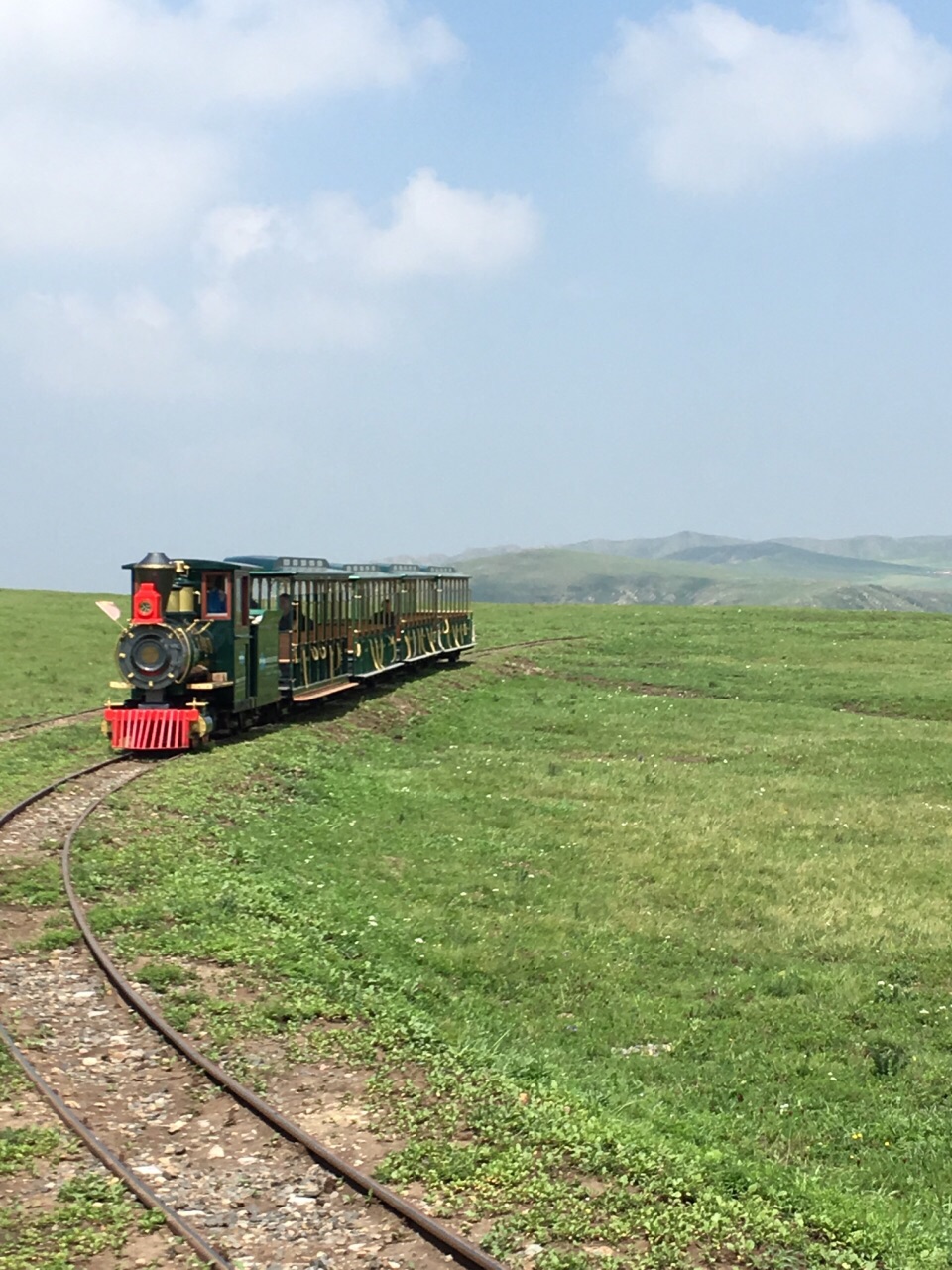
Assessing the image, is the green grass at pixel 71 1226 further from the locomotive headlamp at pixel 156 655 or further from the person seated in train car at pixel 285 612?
the person seated in train car at pixel 285 612

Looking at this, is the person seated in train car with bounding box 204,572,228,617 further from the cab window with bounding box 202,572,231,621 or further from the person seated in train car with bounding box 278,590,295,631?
the person seated in train car with bounding box 278,590,295,631

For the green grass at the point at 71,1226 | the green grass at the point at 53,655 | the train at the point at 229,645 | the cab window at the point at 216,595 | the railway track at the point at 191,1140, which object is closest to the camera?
the green grass at the point at 71,1226

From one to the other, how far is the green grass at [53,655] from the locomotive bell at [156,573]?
8.21 meters

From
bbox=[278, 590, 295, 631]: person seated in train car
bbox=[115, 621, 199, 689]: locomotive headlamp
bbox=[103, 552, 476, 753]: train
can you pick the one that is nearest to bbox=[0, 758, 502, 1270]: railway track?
bbox=[115, 621, 199, 689]: locomotive headlamp

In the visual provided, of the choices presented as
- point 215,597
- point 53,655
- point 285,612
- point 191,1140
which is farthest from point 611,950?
point 53,655

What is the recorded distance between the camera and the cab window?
2909 cm

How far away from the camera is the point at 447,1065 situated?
12219mm

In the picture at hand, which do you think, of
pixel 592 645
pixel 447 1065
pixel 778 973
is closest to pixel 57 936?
pixel 447 1065

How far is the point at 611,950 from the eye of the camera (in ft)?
57.8

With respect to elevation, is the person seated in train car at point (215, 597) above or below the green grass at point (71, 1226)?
above

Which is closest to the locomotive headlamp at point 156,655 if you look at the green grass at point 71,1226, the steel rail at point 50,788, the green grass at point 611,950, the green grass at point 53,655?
the steel rail at point 50,788

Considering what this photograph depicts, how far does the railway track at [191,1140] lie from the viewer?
857 cm

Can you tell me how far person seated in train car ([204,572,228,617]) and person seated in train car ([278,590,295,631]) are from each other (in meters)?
3.63

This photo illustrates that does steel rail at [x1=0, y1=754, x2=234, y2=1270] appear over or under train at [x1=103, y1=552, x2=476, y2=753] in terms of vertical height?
under
